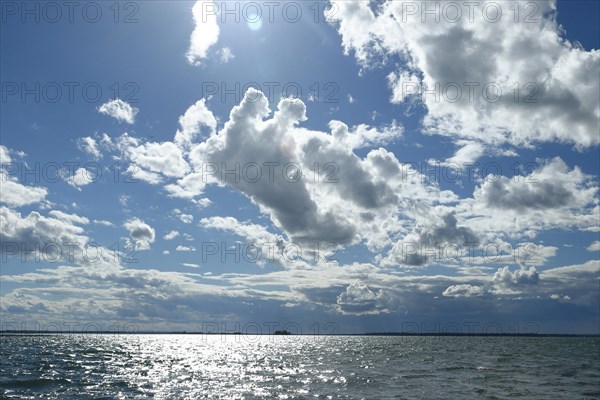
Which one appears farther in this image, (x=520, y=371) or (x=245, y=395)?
(x=520, y=371)

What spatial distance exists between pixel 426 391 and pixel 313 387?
34.0 feet

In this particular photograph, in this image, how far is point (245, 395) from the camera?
42.2m

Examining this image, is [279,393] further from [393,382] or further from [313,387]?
[393,382]

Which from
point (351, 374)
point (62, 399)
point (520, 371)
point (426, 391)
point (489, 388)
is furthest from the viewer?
point (520, 371)

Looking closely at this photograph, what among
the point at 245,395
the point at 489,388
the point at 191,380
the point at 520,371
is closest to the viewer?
the point at 245,395

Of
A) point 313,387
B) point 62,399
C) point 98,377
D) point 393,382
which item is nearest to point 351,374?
point 393,382

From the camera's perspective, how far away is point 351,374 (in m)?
60.1

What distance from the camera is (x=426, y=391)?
45.6 m

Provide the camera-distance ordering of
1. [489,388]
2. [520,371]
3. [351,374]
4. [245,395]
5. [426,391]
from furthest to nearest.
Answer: [520,371], [351,374], [489,388], [426,391], [245,395]

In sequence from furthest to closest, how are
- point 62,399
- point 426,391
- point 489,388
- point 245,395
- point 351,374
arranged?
point 351,374, point 489,388, point 426,391, point 245,395, point 62,399

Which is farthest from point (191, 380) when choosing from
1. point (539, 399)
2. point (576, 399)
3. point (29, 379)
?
point (576, 399)

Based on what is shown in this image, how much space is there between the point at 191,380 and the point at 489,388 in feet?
99.1

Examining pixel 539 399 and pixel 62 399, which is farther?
pixel 539 399

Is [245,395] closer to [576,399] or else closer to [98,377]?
[98,377]
